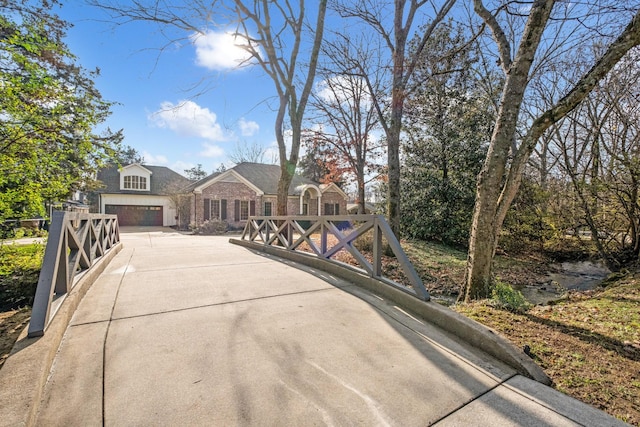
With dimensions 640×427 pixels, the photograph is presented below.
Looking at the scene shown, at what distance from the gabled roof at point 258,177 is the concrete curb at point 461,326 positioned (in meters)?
18.4

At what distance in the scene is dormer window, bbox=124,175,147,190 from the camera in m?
23.1

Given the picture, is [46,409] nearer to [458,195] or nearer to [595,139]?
[595,139]

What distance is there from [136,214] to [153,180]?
132 inches

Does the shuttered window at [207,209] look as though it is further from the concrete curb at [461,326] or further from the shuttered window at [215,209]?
the concrete curb at [461,326]

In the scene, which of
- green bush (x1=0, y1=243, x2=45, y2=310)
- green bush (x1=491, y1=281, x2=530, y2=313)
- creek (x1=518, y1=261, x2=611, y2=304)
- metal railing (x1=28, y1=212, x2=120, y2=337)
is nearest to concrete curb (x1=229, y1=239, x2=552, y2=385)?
green bush (x1=491, y1=281, x2=530, y2=313)

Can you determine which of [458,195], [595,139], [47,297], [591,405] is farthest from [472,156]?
[47,297]

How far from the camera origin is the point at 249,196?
2252cm

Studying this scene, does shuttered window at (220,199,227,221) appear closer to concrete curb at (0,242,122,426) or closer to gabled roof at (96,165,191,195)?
gabled roof at (96,165,191,195)

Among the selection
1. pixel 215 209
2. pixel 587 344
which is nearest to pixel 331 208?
pixel 215 209

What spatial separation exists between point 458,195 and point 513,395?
10.8 meters

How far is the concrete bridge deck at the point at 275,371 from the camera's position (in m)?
1.70

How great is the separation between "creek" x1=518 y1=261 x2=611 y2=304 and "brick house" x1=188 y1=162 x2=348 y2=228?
17.2 m

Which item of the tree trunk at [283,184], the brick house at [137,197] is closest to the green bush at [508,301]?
the tree trunk at [283,184]

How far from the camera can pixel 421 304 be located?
126 inches
